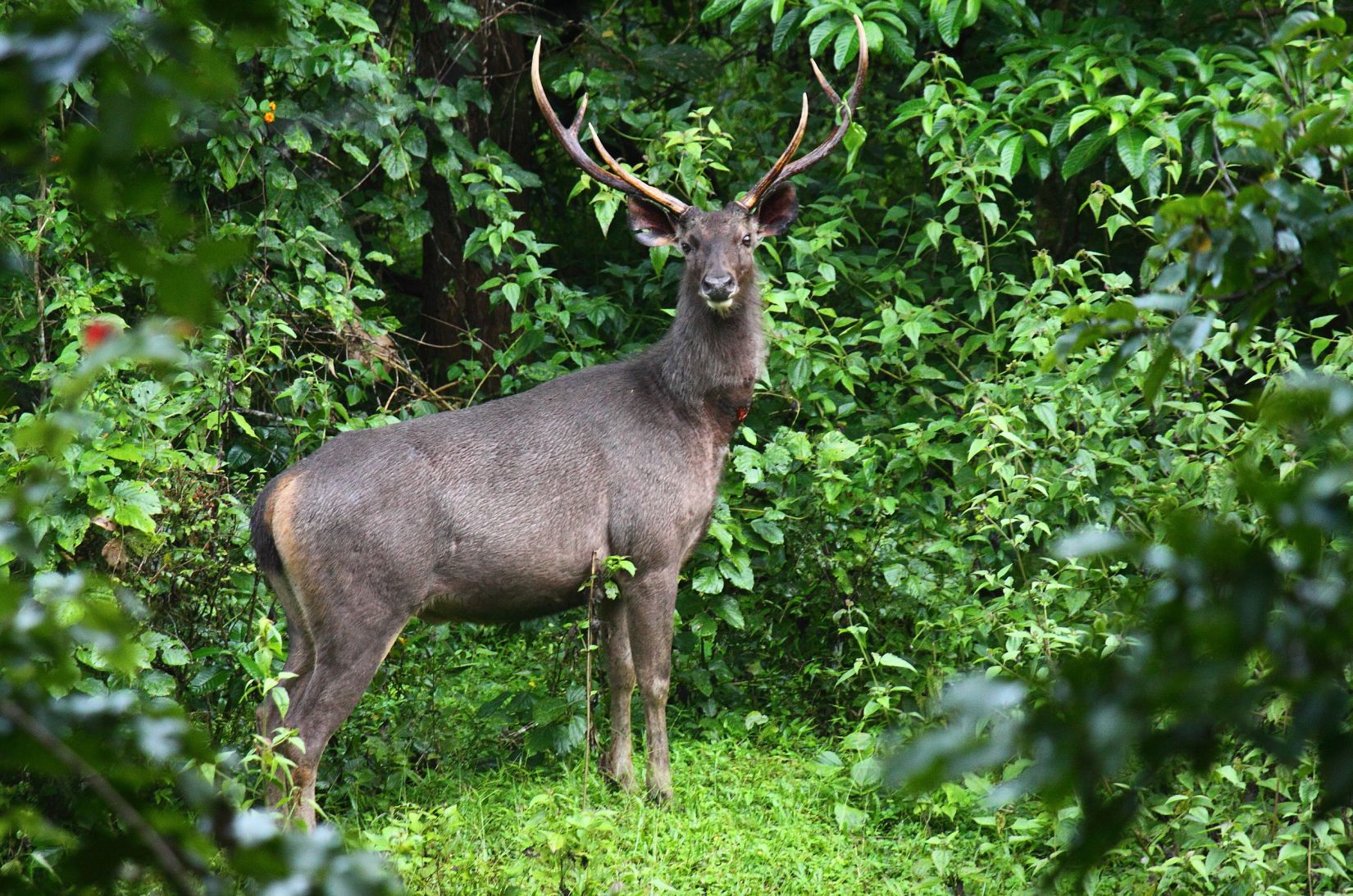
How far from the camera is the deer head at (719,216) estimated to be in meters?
6.33

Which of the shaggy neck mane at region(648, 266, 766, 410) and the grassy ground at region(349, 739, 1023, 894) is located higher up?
the shaggy neck mane at region(648, 266, 766, 410)

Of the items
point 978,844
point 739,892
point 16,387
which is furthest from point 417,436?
point 978,844

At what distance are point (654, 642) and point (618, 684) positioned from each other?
0.96 feet

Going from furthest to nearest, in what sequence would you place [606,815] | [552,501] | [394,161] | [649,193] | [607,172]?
[394,161], [607,172], [649,193], [552,501], [606,815]

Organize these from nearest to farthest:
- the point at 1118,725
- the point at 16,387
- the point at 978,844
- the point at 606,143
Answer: the point at 1118,725, the point at 978,844, the point at 16,387, the point at 606,143

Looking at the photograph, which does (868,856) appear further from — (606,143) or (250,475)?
(606,143)

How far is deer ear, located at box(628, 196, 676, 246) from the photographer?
6.73 metres

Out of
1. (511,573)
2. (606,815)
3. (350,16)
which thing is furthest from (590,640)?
(350,16)

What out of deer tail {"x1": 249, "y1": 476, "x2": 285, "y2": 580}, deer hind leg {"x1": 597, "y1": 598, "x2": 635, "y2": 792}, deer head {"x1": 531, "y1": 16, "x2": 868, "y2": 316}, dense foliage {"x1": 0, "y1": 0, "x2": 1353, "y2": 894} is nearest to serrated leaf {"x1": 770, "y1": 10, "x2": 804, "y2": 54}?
dense foliage {"x1": 0, "y1": 0, "x2": 1353, "y2": 894}

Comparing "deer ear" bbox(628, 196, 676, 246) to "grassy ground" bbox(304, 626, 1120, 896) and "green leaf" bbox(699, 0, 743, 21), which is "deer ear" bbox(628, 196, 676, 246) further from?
A: "grassy ground" bbox(304, 626, 1120, 896)

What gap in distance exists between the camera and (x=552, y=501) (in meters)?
5.89

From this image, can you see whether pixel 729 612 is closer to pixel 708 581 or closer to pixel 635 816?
pixel 708 581

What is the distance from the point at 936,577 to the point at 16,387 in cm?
425

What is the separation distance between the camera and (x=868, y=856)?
5.34m
